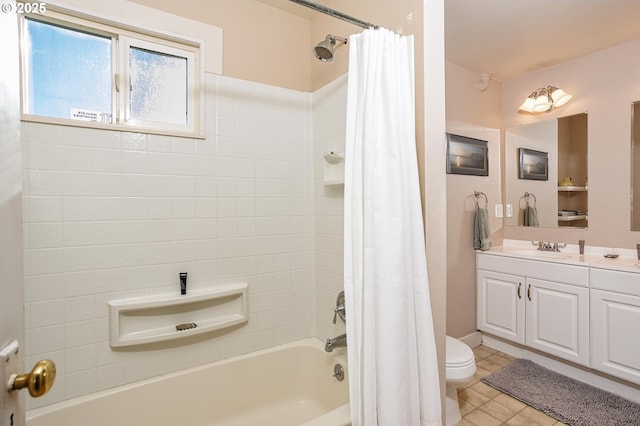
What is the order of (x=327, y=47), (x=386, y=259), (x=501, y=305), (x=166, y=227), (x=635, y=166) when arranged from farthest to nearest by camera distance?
(x=501, y=305) → (x=635, y=166) → (x=166, y=227) → (x=327, y=47) → (x=386, y=259)

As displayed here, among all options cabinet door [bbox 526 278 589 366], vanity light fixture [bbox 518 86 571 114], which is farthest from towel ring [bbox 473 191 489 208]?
vanity light fixture [bbox 518 86 571 114]

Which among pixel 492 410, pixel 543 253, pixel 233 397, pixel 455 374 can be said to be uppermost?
pixel 543 253

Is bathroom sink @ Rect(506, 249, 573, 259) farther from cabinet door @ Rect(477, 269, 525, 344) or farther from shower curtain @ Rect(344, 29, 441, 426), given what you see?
shower curtain @ Rect(344, 29, 441, 426)

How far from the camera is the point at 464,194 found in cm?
271

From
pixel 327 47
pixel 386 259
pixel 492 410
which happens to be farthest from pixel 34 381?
pixel 492 410

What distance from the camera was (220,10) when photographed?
179 centimetres

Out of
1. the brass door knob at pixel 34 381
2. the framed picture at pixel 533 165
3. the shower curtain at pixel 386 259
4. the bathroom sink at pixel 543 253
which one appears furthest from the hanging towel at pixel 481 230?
the brass door knob at pixel 34 381

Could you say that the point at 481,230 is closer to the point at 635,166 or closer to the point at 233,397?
the point at 635,166

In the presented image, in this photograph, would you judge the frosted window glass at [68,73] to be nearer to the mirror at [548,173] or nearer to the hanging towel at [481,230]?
the hanging towel at [481,230]

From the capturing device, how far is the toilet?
1.73 m

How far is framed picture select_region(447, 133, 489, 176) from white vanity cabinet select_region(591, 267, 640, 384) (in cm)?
112

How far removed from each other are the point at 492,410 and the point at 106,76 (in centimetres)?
293

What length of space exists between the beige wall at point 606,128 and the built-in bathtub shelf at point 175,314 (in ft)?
8.91

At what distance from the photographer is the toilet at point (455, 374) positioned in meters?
1.73
